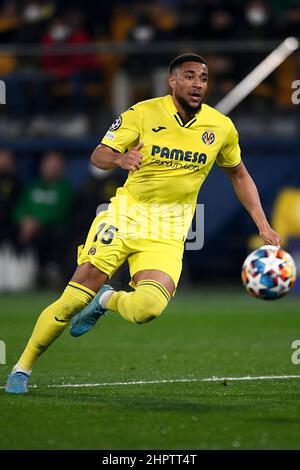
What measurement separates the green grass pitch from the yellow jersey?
5.02ft

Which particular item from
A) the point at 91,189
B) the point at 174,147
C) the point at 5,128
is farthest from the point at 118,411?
the point at 5,128

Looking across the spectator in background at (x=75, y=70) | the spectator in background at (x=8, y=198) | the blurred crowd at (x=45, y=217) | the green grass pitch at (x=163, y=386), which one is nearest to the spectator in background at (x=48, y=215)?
the blurred crowd at (x=45, y=217)

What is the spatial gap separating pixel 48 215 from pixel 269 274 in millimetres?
10345

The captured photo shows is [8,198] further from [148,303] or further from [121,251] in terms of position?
[148,303]

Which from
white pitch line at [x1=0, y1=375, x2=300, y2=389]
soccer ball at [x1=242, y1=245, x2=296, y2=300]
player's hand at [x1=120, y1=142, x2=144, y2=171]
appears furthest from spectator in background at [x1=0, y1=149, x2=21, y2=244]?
player's hand at [x1=120, y1=142, x2=144, y2=171]

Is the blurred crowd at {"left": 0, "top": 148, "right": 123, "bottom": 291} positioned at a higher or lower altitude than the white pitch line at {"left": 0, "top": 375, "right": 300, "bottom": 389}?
higher

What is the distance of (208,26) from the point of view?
60.5 feet

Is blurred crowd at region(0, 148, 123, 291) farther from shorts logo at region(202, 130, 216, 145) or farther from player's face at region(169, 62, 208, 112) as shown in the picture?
player's face at region(169, 62, 208, 112)

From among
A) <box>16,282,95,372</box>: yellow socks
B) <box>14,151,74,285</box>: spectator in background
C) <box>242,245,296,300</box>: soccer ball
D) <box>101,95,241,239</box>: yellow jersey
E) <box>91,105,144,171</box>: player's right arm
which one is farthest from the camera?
<box>14,151,74,285</box>: spectator in background

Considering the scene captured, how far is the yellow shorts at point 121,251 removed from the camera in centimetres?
849

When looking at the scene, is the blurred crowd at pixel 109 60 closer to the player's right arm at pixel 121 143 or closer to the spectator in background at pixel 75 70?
the spectator in background at pixel 75 70

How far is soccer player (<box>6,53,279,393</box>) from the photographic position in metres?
8.40

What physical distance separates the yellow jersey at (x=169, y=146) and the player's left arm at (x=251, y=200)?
0.32 metres

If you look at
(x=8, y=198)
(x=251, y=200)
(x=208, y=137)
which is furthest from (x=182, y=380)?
(x=8, y=198)
